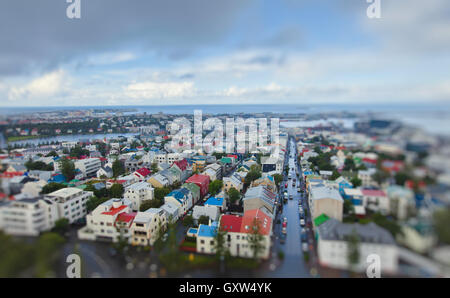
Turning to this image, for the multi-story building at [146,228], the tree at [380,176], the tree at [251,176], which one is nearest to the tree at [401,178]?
the tree at [380,176]

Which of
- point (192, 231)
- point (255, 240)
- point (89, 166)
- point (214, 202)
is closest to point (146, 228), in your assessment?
point (192, 231)

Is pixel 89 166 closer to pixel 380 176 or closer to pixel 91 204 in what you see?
pixel 91 204

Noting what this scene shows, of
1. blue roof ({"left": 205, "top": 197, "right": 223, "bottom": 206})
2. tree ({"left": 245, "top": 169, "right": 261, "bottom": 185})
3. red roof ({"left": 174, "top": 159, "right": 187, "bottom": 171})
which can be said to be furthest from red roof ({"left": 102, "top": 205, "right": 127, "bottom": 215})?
red roof ({"left": 174, "top": 159, "right": 187, "bottom": 171})

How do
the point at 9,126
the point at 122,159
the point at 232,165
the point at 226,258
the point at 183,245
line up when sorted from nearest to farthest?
1. the point at 9,126
2. the point at 226,258
3. the point at 183,245
4. the point at 122,159
5. the point at 232,165

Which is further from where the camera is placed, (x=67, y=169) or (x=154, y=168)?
(x=154, y=168)

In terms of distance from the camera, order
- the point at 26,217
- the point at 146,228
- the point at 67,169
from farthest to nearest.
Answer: the point at 67,169, the point at 146,228, the point at 26,217
